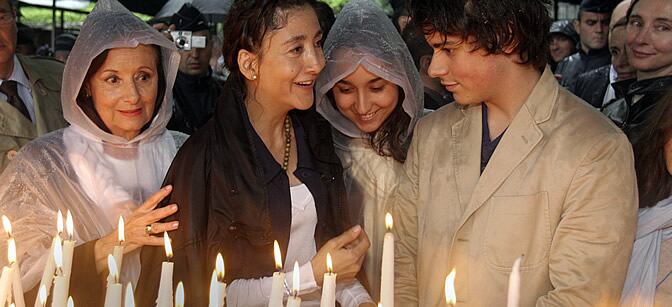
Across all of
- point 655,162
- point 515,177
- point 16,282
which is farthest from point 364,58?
point 16,282

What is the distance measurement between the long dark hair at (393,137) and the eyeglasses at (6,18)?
6.87 feet

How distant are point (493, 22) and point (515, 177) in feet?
1.56

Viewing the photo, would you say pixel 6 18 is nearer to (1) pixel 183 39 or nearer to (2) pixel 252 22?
(1) pixel 183 39

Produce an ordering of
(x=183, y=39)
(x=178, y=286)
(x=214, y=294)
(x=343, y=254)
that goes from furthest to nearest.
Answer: (x=183, y=39) → (x=343, y=254) → (x=178, y=286) → (x=214, y=294)

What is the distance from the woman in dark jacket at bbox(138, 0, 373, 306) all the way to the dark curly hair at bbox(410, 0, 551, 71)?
0.65m

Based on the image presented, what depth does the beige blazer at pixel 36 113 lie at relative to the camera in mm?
3982

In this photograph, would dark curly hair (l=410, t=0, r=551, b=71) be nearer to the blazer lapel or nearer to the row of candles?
the blazer lapel

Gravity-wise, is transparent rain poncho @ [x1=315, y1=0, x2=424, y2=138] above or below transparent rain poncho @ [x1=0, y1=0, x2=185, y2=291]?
above

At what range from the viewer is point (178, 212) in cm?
302

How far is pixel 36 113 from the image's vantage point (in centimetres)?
417

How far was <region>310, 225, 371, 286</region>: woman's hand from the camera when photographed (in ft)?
9.55


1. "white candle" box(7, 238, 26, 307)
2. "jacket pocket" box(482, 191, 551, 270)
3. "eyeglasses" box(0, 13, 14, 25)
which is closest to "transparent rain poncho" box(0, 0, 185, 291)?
"eyeglasses" box(0, 13, 14, 25)

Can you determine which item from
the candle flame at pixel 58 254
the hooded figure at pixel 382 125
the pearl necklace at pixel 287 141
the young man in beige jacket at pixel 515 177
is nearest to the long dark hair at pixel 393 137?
the hooded figure at pixel 382 125

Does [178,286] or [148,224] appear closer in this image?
[178,286]
